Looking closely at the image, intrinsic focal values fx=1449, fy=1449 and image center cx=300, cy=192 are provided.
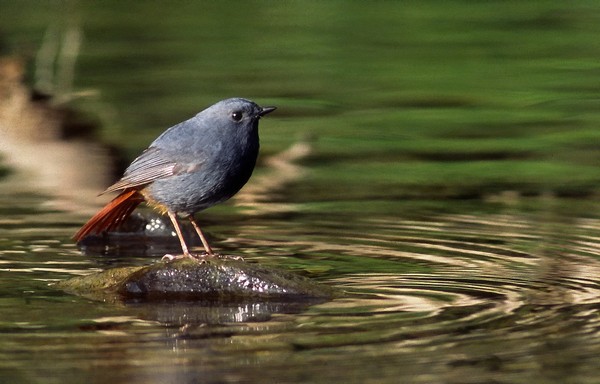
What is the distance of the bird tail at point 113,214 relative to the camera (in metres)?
7.54

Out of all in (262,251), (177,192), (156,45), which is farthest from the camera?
(156,45)

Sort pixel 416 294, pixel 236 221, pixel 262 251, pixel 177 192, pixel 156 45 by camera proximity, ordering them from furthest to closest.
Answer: pixel 156 45
pixel 236 221
pixel 262 251
pixel 177 192
pixel 416 294

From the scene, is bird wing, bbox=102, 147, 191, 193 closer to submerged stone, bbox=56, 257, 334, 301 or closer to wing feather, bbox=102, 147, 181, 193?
wing feather, bbox=102, 147, 181, 193

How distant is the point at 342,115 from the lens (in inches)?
481

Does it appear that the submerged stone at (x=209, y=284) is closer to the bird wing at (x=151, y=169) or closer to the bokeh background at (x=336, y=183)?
the bokeh background at (x=336, y=183)

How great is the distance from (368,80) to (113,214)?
6421mm

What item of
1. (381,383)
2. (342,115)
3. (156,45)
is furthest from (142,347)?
(156,45)

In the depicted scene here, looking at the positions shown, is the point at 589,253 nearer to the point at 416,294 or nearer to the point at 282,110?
the point at 416,294

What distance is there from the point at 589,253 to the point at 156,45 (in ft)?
30.3

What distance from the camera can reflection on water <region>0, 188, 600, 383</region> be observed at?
17.9 ft

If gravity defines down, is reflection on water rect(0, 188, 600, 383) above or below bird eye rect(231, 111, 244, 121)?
below

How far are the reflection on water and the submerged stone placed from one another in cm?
12

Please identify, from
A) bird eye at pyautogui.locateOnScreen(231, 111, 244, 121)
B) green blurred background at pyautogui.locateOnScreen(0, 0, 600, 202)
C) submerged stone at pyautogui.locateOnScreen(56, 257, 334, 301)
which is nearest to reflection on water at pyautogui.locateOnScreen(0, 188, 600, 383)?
submerged stone at pyautogui.locateOnScreen(56, 257, 334, 301)

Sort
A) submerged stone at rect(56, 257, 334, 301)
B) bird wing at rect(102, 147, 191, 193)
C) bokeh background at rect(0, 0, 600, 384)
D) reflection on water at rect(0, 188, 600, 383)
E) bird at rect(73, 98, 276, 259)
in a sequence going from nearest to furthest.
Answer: reflection on water at rect(0, 188, 600, 383)
bokeh background at rect(0, 0, 600, 384)
submerged stone at rect(56, 257, 334, 301)
bird at rect(73, 98, 276, 259)
bird wing at rect(102, 147, 191, 193)
